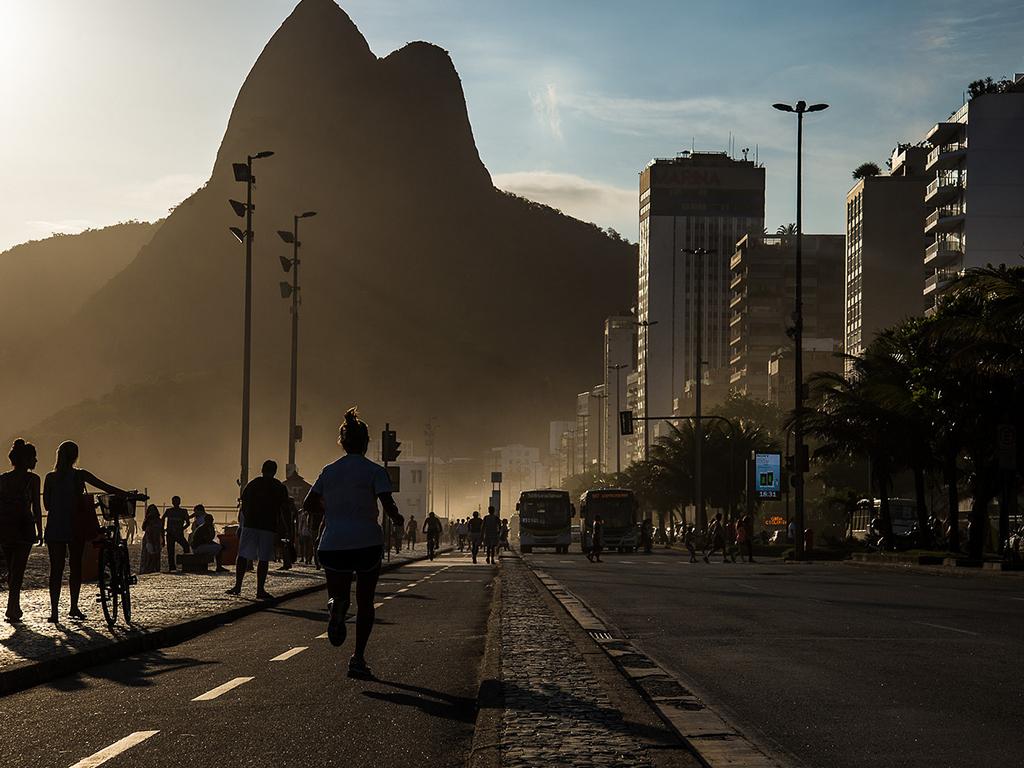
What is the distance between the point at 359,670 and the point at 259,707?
1782 mm

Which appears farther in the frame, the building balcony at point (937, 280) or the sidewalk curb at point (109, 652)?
the building balcony at point (937, 280)

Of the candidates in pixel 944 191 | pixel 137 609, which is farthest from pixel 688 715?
pixel 944 191

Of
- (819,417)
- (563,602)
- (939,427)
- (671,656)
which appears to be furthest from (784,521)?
(671,656)

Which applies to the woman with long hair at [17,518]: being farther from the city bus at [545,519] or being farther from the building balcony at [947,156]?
the building balcony at [947,156]

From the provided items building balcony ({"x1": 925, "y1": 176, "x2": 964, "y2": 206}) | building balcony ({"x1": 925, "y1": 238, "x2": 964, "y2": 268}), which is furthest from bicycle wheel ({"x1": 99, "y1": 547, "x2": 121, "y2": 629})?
building balcony ({"x1": 925, "y1": 176, "x2": 964, "y2": 206})

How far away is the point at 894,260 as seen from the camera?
129 m

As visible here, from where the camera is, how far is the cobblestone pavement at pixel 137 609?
1443 cm

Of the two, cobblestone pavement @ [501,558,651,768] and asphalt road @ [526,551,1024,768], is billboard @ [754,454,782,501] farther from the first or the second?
cobblestone pavement @ [501,558,651,768]

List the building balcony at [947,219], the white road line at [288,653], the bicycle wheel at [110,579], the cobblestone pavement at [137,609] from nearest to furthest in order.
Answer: the white road line at [288,653]
the cobblestone pavement at [137,609]
the bicycle wheel at [110,579]
the building balcony at [947,219]

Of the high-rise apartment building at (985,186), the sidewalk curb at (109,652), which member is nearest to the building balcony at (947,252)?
the high-rise apartment building at (985,186)

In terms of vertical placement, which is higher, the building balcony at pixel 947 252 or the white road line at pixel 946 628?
the building balcony at pixel 947 252

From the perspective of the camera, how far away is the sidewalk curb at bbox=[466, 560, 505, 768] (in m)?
8.04

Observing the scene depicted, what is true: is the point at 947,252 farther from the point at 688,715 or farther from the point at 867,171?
the point at 688,715

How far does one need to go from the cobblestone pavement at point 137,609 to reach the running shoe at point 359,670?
8.18ft
